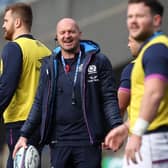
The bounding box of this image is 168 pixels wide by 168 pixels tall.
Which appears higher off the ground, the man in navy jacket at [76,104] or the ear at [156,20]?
the ear at [156,20]

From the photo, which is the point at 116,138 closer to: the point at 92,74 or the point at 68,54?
the point at 92,74

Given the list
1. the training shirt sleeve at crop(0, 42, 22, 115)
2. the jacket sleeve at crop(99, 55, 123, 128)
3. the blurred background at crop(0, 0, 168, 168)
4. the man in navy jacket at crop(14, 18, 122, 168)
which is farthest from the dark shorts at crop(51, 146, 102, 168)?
the blurred background at crop(0, 0, 168, 168)

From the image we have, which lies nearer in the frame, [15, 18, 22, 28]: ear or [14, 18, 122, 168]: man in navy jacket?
[14, 18, 122, 168]: man in navy jacket

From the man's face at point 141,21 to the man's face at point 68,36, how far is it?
1360mm

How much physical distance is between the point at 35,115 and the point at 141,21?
1761 mm

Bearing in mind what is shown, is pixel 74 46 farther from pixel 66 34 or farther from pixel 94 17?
pixel 94 17

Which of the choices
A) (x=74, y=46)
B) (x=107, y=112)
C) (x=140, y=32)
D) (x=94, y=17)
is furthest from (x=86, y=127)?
(x=94, y=17)

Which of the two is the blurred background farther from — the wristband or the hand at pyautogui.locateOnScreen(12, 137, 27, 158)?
the wristband

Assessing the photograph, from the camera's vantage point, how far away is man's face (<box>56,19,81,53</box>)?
636 centimetres

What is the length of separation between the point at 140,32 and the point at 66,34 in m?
1.44

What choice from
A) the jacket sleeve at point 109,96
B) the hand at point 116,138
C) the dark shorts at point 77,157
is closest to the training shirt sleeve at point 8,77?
the dark shorts at point 77,157

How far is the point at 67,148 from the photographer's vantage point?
6258 mm

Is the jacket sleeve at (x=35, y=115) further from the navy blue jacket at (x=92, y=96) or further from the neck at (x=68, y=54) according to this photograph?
the neck at (x=68, y=54)

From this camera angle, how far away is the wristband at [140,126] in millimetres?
4719
